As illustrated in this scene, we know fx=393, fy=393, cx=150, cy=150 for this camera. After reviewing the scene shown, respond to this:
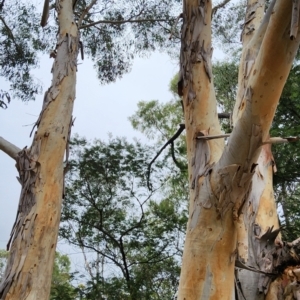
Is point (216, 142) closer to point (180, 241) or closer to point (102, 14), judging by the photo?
point (180, 241)

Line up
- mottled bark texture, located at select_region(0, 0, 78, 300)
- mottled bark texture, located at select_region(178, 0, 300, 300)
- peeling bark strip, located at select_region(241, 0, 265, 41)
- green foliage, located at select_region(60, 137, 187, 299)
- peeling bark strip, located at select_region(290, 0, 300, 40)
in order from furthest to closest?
1. green foliage, located at select_region(60, 137, 187, 299)
2. peeling bark strip, located at select_region(241, 0, 265, 41)
3. mottled bark texture, located at select_region(0, 0, 78, 300)
4. mottled bark texture, located at select_region(178, 0, 300, 300)
5. peeling bark strip, located at select_region(290, 0, 300, 40)

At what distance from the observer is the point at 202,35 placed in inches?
80.1

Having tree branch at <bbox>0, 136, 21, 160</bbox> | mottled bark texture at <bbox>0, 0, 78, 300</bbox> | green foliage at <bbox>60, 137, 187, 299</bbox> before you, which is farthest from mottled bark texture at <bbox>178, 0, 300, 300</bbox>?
green foliage at <bbox>60, 137, 187, 299</bbox>

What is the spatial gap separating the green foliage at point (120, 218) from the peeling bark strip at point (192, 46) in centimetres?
366

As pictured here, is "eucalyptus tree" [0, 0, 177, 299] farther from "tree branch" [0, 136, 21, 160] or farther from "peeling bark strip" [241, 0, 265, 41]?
"peeling bark strip" [241, 0, 265, 41]

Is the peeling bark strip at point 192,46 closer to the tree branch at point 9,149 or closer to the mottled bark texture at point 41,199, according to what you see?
the mottled bark texture at point 41,199

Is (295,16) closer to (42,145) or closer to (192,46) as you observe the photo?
(192,46)

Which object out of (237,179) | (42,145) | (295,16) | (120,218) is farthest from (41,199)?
(120,218)

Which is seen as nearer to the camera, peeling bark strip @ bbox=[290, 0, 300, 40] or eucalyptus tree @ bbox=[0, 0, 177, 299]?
peeling bark strip @ bbox=[290, 0, 300, 40]

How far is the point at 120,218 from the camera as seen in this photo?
5555 millimetres

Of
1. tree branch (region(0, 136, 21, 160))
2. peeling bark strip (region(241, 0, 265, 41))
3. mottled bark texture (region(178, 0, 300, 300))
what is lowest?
mottled bark texture (region(178, 0, 300, 300))

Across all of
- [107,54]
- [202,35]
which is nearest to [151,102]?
[107,54]

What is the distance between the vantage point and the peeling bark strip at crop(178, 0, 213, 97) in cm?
193

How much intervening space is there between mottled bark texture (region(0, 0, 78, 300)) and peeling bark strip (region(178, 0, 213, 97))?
4.28 ft
